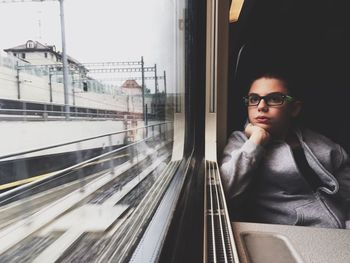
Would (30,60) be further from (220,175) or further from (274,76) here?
(274,76)

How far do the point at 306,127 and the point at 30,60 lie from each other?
146cm

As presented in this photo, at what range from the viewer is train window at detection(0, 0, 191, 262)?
11.2 inches

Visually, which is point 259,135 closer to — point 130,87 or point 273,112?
point 273,112

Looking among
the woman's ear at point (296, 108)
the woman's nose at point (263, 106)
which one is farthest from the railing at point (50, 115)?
the woman's ear at point (296, 108)

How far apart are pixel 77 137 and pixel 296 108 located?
128 cm

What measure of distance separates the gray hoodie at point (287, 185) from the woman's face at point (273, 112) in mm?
75

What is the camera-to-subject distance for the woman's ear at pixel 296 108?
1387 millimetres

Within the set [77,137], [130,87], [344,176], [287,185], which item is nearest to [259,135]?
[287,185]

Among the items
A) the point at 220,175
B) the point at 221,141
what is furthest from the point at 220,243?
the point at 221,141

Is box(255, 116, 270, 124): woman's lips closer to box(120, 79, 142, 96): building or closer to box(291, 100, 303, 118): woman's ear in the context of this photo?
box(291, 100, 303, 118): woman's ear

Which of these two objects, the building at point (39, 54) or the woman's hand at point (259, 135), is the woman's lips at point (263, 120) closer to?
the woman's hand at point (259, 135)

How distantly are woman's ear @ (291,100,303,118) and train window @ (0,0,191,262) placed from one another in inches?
38.7

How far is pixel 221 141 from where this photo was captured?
178 cm

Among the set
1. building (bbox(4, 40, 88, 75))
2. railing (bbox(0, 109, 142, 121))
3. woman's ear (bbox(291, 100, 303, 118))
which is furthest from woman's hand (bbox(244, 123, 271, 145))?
building (bbox(4, 40, 88, 75))
